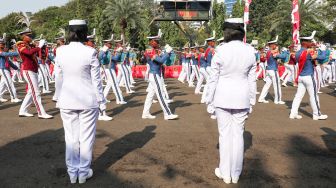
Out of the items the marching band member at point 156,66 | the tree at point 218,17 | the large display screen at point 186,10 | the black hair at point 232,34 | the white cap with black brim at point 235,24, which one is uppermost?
the tree at point 218,17

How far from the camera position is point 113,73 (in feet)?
38.0

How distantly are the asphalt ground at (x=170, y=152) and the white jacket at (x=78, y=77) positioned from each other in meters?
1.07

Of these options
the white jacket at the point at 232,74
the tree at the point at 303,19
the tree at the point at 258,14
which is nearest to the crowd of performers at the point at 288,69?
the white jacket at the point at 232,74

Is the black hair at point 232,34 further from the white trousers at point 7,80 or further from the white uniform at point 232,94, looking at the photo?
the white trousers at point 7,80

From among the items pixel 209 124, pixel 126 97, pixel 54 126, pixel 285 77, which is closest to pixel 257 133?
pixel 209 124

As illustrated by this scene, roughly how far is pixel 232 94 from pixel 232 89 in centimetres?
6

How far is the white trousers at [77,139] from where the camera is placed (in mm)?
4812

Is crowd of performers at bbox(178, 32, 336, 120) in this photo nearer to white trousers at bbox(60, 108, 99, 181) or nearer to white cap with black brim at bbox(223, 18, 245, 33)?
white cap with black brim at bbox(223, 18, 245, 33)

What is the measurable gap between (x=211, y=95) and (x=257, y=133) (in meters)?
3.29

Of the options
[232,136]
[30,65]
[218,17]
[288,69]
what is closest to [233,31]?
[232,136]

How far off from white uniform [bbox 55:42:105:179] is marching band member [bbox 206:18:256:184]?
1.50 m

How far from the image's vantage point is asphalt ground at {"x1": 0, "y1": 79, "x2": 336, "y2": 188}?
16.4ft

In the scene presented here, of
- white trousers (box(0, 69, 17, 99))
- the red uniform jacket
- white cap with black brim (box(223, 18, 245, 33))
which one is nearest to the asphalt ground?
the red uniform jacket

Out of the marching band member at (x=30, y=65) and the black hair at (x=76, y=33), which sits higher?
the black hair at (x=76, y=33)
